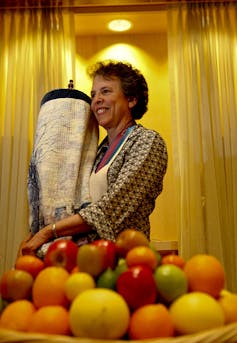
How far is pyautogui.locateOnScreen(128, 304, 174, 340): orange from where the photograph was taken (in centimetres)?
61

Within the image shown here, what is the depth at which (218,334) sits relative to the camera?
0.58 metres

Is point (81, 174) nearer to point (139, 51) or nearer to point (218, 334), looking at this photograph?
point (218, 334)

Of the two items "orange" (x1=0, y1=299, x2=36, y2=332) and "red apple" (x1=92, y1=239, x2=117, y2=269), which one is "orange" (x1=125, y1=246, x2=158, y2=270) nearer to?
"red apple" (x1=92, y1=239, x2=117, y2=269)

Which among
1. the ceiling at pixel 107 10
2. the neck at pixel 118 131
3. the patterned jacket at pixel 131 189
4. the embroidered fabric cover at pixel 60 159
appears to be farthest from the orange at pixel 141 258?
the ceiling at pixel 107 10

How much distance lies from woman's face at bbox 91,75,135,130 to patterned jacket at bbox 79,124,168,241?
0.50 feet

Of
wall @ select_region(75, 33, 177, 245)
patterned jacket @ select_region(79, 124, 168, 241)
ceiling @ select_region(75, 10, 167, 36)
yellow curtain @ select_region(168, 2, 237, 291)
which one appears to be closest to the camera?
patterned jacket @ select_region(79, 124, 168, 241)

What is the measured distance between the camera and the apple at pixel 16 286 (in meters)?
0.73

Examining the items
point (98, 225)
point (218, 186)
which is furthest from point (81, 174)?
point (218, 186)

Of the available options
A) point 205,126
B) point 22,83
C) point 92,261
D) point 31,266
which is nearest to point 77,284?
point 92,261

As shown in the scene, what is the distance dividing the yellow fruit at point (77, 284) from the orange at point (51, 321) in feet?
0.10

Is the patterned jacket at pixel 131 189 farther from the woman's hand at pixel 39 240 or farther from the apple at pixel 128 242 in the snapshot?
the apple at pixel 128 242

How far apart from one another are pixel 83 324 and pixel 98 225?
66cm

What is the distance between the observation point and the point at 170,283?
0.67 metres

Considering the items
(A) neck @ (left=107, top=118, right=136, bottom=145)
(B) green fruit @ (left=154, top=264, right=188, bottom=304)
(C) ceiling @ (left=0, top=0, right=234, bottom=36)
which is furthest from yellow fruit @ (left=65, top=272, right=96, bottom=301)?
(C) ceiling @ (left=0, top=0, right=234, bottom=36)
